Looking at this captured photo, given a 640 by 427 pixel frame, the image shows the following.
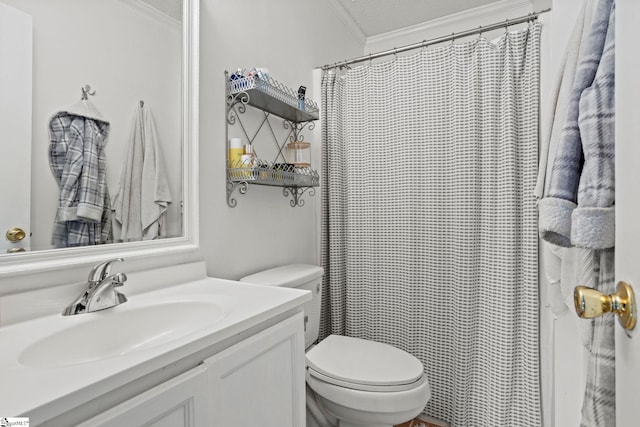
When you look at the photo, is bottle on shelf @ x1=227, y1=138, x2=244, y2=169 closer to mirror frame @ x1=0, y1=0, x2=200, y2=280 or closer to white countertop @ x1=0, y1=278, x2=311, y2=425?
mirror frame @ x1=0, y1=0, x2=200, y2=280

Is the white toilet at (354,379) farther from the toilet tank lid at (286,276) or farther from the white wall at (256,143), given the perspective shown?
the white wall at (256,143)

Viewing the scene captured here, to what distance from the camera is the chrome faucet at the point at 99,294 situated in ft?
2.80

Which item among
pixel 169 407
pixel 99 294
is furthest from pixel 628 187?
pixel 99 294

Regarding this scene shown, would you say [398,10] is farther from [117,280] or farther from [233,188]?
[117,280]

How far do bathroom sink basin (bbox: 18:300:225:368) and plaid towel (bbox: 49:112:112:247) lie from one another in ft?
0.78

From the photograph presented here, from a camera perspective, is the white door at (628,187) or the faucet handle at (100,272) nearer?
the white door at (628,187)

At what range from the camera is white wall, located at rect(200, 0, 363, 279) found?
131 centimetres

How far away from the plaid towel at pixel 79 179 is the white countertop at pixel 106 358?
224 mm

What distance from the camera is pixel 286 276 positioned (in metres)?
1.46

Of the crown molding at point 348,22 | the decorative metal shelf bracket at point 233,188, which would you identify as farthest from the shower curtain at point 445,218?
the decorative metal shelf bracket at point 233,188

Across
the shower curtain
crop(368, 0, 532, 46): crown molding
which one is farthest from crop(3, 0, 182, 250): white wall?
crop(368, 0, 532, 46): crown molding

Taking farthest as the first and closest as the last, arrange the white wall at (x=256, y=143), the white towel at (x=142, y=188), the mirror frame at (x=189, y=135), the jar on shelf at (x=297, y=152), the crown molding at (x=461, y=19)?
the crown molding at (x=461, y=19) → the jar on shelf at (x=297, y=152) → the white wall at (x=256, y=143) → the mirror frame at (x=189, y=135) → the white towel at (x=142, y=188)

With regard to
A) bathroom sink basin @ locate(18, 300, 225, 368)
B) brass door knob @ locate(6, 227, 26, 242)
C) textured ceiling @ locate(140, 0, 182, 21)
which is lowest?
bathroom sink basin @ locate(18, 300, 225, 368)

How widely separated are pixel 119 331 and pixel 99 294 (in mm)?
112
